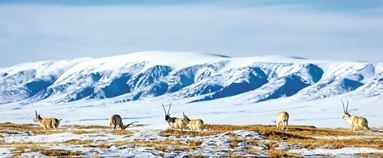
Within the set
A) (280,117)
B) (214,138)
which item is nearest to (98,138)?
(214,138)

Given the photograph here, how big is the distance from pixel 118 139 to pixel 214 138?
535 centimetres

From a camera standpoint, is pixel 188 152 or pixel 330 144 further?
pixel 330 144

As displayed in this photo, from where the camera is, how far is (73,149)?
104 ft

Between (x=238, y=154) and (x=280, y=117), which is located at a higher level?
(x=280, y=117)

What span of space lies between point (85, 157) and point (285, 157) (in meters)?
8.78

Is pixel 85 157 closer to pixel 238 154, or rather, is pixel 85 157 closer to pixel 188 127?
pixel 238 154

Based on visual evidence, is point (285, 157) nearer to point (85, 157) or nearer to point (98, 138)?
point (85, 157)

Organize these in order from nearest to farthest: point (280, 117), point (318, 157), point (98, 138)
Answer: point (318, 157) < point (98, 138) < point (280, 117)

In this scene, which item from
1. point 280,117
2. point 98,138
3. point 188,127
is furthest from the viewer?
point 280,117

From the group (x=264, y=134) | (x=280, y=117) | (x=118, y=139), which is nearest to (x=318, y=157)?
(x=264, y=134)

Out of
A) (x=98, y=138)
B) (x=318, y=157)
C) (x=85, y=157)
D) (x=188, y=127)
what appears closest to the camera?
(x=85, y=157)

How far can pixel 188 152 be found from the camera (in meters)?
31.7

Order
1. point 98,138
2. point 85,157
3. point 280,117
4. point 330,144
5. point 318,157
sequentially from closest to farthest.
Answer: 1. point 85,157
2. point 318,157
3. point 330,144
4. point 98,138
5. point 280,117

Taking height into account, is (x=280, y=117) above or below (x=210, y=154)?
above
